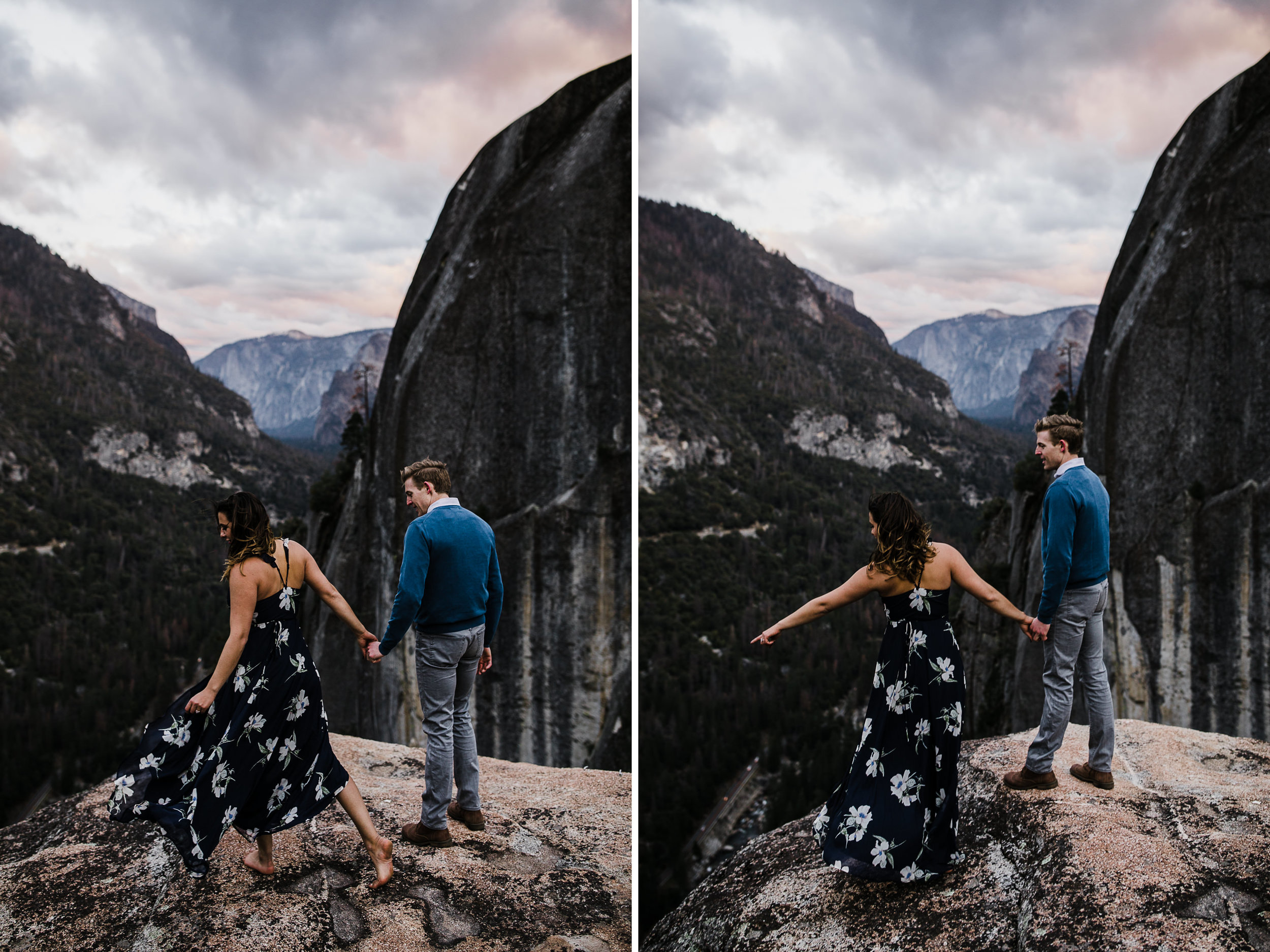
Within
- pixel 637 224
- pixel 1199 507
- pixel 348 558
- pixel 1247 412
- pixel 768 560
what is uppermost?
pixel 637 224

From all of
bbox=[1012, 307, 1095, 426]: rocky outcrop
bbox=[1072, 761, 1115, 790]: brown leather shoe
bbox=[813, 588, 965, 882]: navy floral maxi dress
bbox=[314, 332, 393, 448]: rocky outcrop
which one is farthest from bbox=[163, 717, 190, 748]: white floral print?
bbox=[1012, 307, 1095, 426]: rocky outcrop

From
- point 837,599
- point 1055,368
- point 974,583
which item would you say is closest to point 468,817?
point 837,599

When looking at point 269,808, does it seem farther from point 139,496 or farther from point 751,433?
point 751,433

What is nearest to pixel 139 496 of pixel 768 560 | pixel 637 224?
pixel 637 224

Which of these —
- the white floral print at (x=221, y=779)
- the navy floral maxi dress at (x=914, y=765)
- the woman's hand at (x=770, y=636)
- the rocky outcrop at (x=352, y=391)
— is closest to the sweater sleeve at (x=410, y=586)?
the white floral print at (x=221, y=779)

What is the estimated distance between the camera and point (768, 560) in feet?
102

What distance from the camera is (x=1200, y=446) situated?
25.7ft

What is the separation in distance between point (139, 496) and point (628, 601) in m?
4.36

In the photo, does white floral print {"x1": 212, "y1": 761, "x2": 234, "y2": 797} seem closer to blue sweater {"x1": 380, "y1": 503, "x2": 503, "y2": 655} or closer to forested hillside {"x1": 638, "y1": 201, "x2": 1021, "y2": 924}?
blue sweater {"x1": 380, "y1": 503, "x2": 503, "y2": 655}

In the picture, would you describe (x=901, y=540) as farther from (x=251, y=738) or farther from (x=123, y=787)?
(x=123, y=787)

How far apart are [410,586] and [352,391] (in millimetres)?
5388

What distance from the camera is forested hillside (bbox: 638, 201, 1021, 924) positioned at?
2252 cm

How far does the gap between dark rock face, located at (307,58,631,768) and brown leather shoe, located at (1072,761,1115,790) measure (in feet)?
12.8

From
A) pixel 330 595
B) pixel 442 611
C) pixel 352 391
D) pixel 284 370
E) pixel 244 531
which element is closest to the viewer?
pixel 244 531
